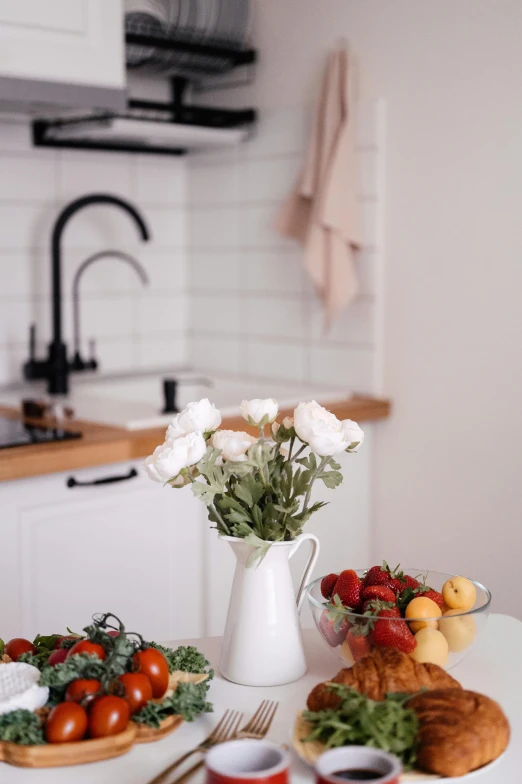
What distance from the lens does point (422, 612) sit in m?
1.15

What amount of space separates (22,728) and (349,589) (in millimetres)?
410

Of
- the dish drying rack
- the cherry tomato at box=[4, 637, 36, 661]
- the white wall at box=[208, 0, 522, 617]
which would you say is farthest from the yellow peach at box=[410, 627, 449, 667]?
the dish drying rack

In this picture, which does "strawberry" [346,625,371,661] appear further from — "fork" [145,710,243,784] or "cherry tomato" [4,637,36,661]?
"cherry tomato" [4,637,36,661]

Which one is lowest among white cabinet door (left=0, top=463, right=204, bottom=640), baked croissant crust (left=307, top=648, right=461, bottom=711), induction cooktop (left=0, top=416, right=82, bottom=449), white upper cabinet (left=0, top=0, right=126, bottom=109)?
white cabinet door (left=0, top=463, right=204, bottom=640)

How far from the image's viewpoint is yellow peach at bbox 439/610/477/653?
1.15 m

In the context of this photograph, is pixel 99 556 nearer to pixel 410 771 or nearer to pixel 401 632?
pixel 401 632

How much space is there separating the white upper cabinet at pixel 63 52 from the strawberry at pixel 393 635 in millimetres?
1540

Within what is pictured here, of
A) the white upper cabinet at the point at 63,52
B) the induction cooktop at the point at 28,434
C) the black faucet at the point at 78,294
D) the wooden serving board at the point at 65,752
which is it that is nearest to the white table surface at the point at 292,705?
the wooden serving board at the point at 65,752

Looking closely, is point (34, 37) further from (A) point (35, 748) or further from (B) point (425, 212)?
(A) point (35, 748)

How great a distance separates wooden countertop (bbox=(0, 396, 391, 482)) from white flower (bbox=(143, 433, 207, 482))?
890 millimetres

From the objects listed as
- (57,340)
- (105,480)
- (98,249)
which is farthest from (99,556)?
(98,249)

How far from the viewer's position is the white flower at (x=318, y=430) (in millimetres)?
1121

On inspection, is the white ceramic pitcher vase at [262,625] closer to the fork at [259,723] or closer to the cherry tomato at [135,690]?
the fork at [259,723]

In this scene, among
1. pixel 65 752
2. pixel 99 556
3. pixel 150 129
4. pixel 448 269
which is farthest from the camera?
pixel 150 129
